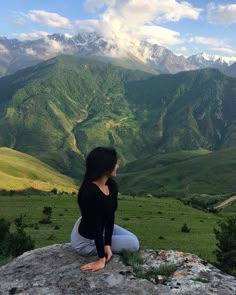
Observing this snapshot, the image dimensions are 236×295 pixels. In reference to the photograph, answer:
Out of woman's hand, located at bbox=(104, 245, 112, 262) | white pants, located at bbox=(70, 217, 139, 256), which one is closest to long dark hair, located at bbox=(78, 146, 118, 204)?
white pants, located at bbox=(70, 217, 139, 256)

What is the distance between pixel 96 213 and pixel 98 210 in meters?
0.09

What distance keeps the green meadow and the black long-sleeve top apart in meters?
16.6

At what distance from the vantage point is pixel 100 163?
12242mm

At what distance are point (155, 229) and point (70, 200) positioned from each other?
→ 30.0 meters

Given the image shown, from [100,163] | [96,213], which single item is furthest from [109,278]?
[100,163]

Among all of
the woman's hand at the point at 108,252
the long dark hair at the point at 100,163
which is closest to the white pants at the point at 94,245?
the woman's hand at the point at 108,252

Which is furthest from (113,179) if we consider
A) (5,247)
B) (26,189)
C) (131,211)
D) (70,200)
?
(26,189)

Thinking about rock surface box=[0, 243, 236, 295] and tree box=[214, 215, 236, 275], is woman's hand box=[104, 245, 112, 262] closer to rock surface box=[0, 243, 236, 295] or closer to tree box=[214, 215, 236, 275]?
rock surface box=[0, 243, 236, 295]

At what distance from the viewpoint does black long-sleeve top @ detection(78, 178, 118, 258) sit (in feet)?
39.4

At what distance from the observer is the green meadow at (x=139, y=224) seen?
3641cm

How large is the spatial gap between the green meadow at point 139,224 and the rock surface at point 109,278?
16.9m

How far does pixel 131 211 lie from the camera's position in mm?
63562

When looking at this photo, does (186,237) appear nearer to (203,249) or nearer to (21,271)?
(203,249)

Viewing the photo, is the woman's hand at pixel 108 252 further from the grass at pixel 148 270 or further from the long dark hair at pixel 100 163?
the long dark hair at pixel 100 163
